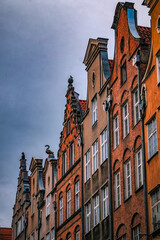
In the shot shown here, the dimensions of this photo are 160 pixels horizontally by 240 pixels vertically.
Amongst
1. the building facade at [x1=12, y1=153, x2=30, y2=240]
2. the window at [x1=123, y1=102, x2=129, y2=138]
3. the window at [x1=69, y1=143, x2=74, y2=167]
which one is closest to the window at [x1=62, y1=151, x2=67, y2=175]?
the window at [x1=69, y1=143, x2=74, y2=167]

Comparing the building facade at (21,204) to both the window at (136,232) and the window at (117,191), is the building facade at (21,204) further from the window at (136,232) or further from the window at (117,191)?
the window at (136,232)

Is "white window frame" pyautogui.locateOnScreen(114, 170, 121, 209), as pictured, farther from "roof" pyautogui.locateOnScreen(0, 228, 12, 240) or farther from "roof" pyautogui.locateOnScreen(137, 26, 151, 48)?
"roof" pyautogui.locateOnScreen(0, 228, 12, 240)

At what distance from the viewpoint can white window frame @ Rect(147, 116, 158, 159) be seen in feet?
80.6

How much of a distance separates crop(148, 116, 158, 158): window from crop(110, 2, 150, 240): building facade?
3.88 ft

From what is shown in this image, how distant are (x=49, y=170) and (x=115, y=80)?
608 inches

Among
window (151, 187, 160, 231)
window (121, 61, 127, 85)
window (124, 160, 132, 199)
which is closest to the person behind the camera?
window (151, 187, 160, 231)

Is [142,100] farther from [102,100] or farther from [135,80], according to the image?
[102,100]

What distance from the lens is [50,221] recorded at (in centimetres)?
4194

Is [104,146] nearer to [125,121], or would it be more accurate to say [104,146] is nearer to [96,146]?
[96,146]

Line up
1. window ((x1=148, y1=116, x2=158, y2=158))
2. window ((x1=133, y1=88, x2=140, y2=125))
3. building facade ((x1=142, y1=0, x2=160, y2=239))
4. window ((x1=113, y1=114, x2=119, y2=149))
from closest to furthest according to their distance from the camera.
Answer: building facade ((x1=142, y1=0, x2=160, y2=239)) < window ((x1=148, y1=116, x2=158, y2=158)) < window ((x1=133, y1=88, x2=140, y2=125)) < window ((x1=113, y1=114, x2=119, y2=149))

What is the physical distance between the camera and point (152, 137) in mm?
24922

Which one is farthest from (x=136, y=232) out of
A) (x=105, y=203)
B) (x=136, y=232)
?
(x=105, y=203)

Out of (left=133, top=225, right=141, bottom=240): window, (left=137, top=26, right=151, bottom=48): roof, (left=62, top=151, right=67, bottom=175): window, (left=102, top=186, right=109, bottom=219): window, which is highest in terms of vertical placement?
(left=137, top=26, right=151, bottom=48): roof

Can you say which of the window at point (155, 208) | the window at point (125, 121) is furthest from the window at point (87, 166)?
the window at point (155, 208)
